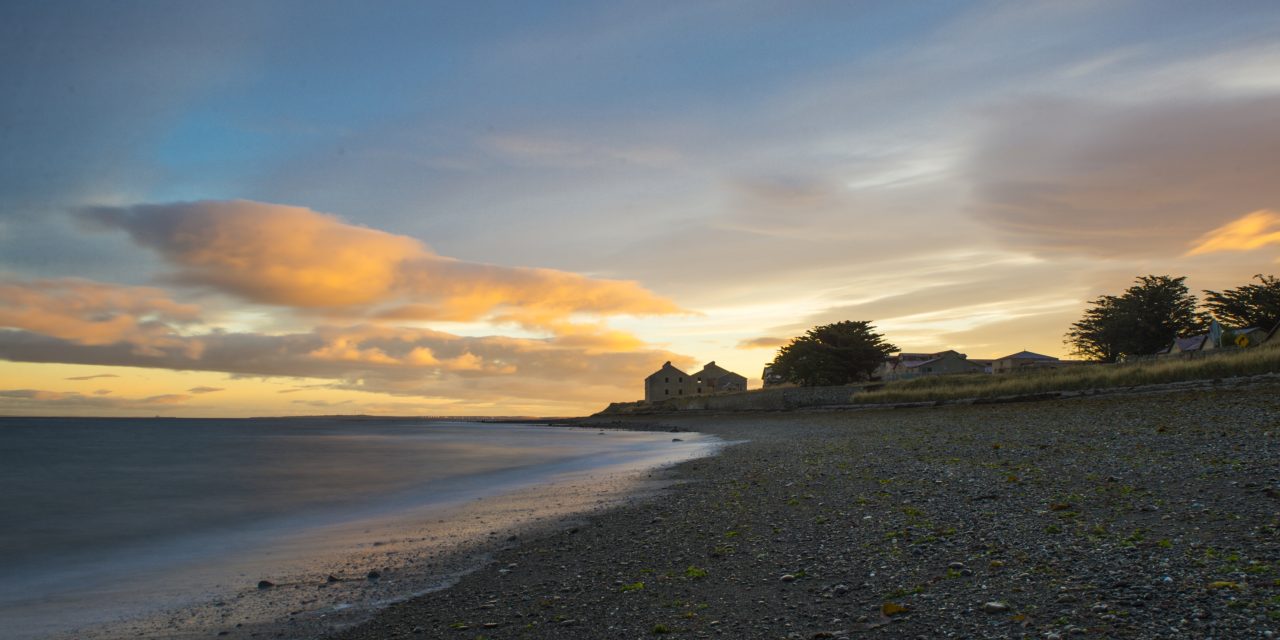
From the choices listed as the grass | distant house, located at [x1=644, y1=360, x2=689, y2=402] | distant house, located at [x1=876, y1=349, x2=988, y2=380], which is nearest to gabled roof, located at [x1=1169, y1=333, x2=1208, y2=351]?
the grass

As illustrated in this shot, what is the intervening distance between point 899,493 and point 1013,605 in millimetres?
6383

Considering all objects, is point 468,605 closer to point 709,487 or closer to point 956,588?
point 956,588

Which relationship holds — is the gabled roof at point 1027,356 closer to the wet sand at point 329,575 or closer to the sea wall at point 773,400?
the sea wall at point 773,400

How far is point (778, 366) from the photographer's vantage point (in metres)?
95.8

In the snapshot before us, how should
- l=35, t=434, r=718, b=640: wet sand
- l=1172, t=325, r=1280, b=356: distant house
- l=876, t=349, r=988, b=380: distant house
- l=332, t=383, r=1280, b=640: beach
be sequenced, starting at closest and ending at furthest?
l=332, t=383, r=1280, b=640: beach → l=35, t=434, r=718, b=640: wet sand → l=1172, t=325, r=1280, b=356: distant house → l=876, t=349, r=988, b=380: distant house

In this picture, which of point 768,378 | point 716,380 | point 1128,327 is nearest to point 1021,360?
point 1128,327

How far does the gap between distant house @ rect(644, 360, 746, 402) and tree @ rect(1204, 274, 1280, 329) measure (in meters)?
82.5

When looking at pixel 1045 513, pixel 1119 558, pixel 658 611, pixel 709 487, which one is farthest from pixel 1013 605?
pixel 709 487

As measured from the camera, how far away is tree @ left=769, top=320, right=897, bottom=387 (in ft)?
254

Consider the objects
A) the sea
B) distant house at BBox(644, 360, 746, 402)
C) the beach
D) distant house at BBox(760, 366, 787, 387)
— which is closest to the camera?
the beach

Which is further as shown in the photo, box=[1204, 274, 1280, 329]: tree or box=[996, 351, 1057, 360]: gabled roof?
box=[996, 351, 1057, 360]: gabled roof

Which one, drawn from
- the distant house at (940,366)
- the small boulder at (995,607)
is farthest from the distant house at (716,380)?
the small boulder at (995,607)

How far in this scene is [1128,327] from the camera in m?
68.6

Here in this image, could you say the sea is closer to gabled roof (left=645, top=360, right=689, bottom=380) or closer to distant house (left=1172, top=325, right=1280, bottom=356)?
distant house (left=1172, top=325, right=1280, bottom=356)
